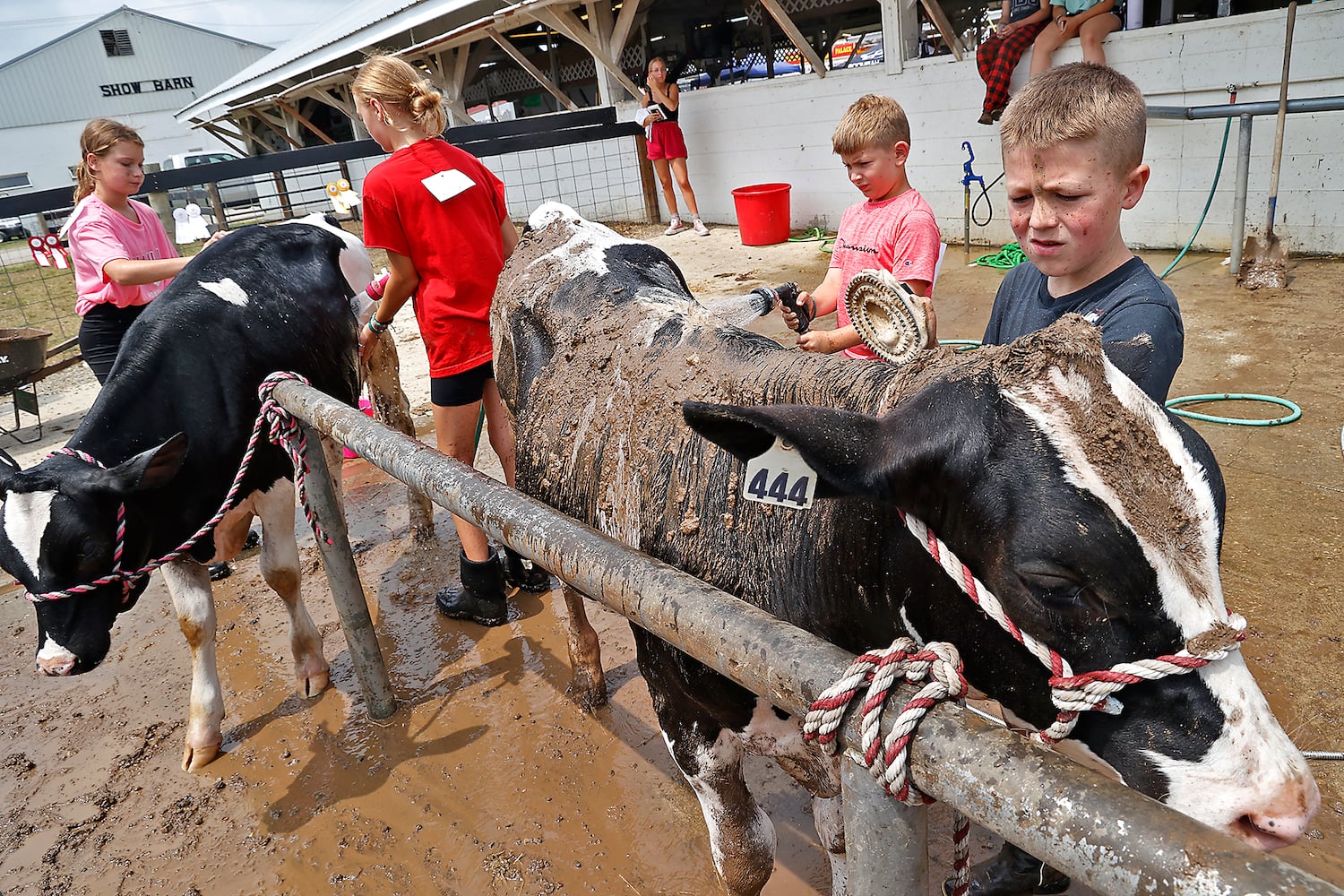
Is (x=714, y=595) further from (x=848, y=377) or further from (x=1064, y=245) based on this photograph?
(x=1064, y=245)

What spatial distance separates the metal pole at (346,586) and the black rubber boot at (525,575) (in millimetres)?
864

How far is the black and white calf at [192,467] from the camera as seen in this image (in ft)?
9.22

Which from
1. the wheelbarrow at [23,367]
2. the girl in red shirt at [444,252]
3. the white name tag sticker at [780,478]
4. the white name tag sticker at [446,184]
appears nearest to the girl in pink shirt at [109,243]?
the girl in red shirt at [444,252]

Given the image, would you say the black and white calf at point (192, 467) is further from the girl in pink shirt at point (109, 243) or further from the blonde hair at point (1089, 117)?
the blonde hair at point (1089, 117)

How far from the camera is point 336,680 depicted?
12.0 feet

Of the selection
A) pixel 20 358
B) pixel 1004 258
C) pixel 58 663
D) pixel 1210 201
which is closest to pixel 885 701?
pixel 58 663

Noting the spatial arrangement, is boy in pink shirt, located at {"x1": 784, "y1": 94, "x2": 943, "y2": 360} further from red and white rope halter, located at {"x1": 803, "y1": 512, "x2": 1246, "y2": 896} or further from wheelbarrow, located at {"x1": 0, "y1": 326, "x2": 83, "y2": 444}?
wheelbarrow, located at {"x1": 0, "y1": 326, "x2": 83, "y2": 444}

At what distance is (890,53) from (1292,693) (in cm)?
795

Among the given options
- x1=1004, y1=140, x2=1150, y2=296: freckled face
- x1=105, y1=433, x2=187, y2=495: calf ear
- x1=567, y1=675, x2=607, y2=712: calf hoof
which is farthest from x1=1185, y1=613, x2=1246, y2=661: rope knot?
x1=105, y1=433, x2=187, y2=495: calf ear

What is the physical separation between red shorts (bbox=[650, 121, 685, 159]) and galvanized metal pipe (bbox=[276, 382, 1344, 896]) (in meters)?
10.6

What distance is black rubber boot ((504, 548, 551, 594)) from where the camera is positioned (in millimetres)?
4043

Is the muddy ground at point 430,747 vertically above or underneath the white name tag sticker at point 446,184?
underneath

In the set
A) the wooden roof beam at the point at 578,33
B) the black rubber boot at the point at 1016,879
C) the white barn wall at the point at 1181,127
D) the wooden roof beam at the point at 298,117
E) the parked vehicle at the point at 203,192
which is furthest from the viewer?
the wooden roof beam at the point at 298,117

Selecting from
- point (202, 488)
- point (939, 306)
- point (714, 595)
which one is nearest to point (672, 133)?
point (939, 306)
